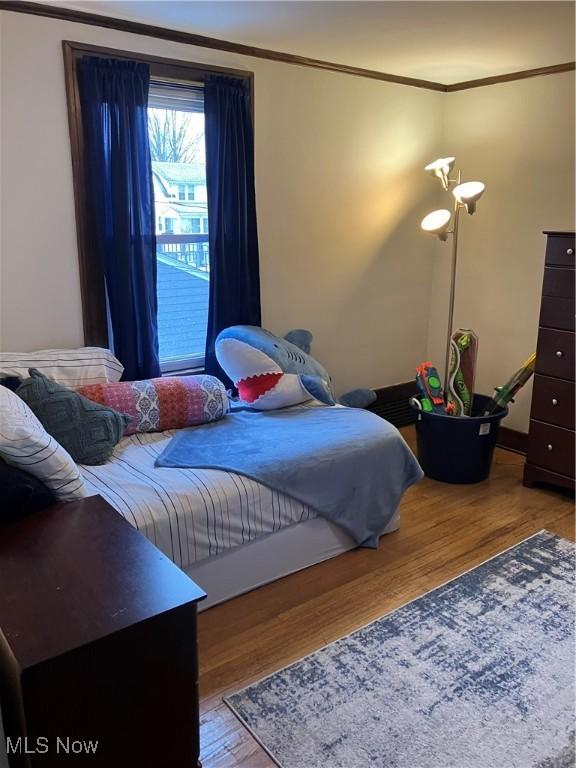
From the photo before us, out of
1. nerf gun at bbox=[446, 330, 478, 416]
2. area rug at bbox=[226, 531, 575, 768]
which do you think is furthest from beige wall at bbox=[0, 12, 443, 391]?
area rug at bbox=[226, 531, 575, 768]

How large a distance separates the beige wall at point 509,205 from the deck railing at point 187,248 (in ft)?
5.98

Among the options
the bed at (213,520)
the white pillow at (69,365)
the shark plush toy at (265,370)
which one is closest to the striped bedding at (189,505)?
the bed at (213,520)

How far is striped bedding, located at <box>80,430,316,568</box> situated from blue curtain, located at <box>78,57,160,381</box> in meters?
0.68

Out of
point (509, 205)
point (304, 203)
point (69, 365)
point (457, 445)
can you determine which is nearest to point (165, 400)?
point (69, 365)

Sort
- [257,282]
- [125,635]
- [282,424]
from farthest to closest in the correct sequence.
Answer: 1. [257,282]
2. [282,424]
3. [125,635]

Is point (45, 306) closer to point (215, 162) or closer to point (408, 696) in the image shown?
point (215, 162)

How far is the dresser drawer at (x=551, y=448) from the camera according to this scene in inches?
127

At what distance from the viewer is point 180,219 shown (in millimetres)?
3184

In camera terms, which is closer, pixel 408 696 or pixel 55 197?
pixel 408 696

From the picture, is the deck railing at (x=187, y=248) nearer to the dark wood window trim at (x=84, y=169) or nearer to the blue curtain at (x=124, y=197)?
the blue curtain at (x=124, y=197)

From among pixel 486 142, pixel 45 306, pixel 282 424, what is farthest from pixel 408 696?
pixel 486 142

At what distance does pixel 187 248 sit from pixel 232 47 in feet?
3.27

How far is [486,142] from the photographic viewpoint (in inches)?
154

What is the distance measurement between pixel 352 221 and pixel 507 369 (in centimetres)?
137
